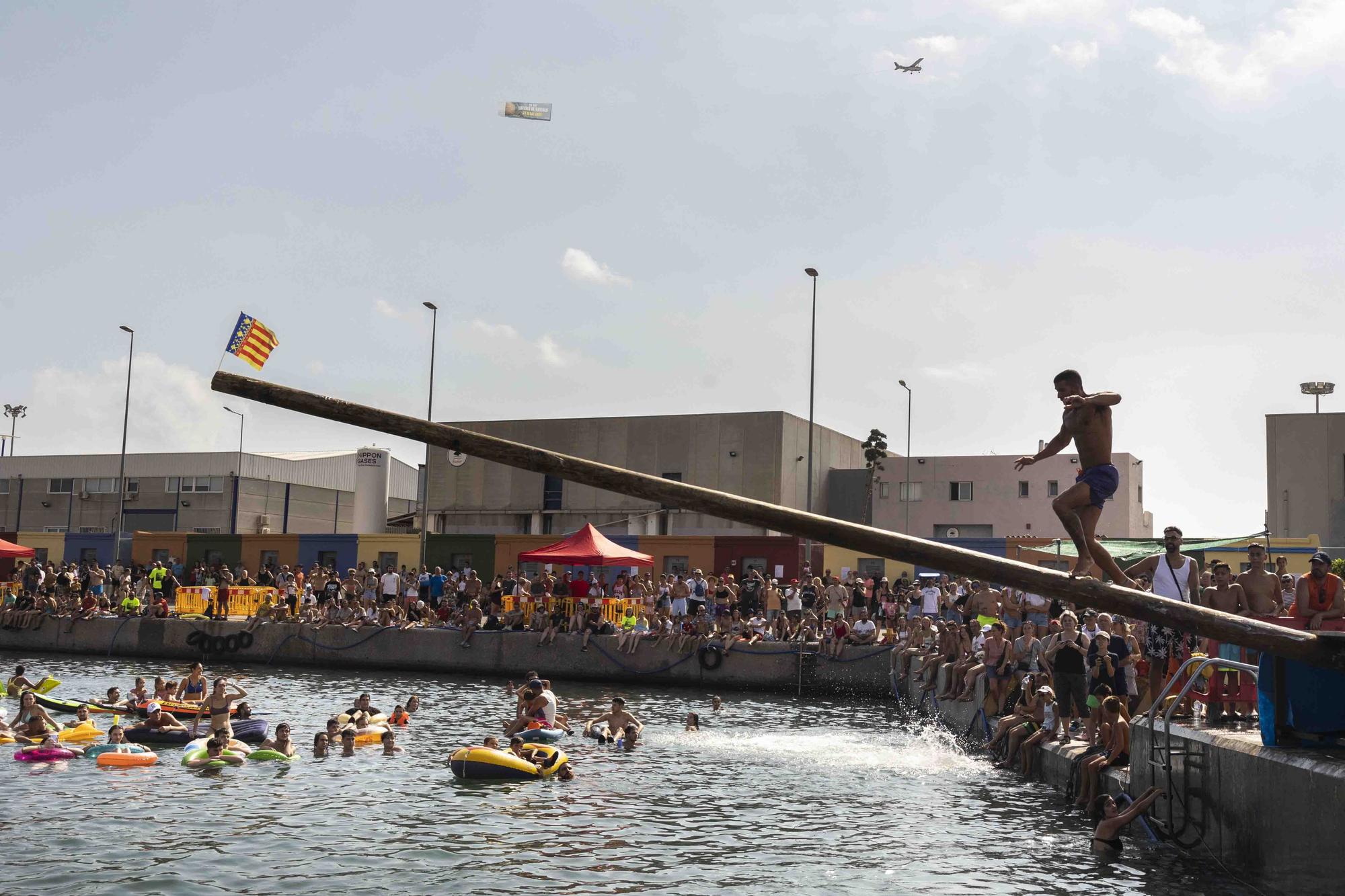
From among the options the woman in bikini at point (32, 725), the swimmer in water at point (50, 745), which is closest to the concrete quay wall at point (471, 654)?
the woman in bikini at point (32, 725)

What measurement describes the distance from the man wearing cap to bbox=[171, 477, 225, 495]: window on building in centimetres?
6902

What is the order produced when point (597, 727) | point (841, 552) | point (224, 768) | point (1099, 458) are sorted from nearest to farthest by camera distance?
1. point (1099, 458)
2. point (224, 768)
3. point (597, 727)
4. point (841, 552)

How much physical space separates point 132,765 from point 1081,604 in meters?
16.0

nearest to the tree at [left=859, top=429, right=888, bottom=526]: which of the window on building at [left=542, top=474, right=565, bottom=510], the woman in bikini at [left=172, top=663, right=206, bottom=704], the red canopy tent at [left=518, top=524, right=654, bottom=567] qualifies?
the window on building at [left=542, top=474, right=565, bottom=510]

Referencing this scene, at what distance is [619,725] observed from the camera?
867 inches

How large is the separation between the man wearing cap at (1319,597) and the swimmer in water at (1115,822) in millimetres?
2335

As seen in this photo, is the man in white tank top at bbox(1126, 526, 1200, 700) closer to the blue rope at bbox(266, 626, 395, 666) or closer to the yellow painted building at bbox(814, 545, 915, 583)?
the blue rope at bbox(266, 626, 395, 666)

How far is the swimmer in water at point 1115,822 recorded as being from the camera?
12.6 m

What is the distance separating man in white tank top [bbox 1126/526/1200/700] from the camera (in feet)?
38.8

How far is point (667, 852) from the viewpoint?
44.6ft

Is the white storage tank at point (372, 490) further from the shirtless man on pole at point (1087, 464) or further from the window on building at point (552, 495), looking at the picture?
the shirtless man on pole at point (1087, 464)

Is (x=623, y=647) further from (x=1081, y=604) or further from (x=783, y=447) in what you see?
(x=783, y=447)

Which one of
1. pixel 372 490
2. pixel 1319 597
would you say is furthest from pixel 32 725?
pixel 372 490

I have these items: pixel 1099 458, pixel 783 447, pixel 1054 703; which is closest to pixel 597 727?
pixel 1054 703
